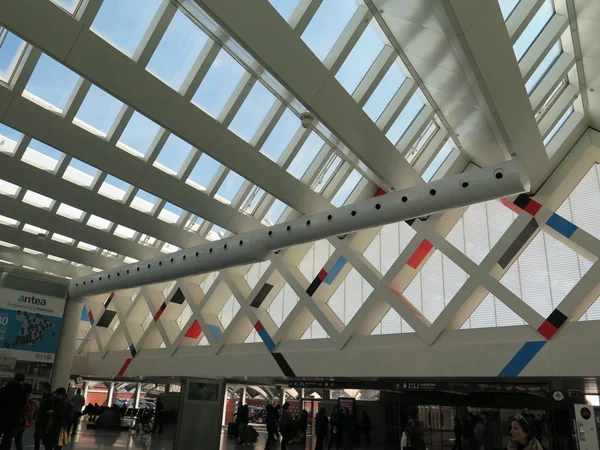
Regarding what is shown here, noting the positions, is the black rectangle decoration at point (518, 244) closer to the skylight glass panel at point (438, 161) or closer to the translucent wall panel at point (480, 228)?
the translucent wall panel at point (480, 228)

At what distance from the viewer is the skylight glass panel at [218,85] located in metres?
12.3

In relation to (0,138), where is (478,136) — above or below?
above

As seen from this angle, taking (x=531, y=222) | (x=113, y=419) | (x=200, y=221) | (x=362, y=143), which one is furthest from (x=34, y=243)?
(x=531, y=222)

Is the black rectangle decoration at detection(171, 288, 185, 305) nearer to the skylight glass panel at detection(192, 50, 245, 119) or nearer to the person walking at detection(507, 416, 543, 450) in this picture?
the skylight glass panel at detection(192, 50, 245, 119)

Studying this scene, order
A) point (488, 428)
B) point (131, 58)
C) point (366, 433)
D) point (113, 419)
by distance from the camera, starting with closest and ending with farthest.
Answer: point (131, 58)
point (488, 428)
point (366, 433)
point (113, 419)

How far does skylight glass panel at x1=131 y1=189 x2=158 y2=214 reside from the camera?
57.8 feet

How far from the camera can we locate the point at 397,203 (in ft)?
42.1

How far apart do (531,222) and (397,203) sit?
18.2ft

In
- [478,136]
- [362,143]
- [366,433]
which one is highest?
[478,136]

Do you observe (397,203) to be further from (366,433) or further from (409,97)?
(366,433)

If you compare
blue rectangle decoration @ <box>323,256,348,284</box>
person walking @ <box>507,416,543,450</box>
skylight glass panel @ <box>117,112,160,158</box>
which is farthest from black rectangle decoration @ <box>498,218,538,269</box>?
person walking @ <box>507,416,543,450</box>

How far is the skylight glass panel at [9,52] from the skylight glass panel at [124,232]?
29.6 ft

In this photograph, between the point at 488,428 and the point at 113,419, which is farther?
the point at 113,419

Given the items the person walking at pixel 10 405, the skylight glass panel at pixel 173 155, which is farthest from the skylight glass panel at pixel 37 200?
the person walking at pixel 10 405
